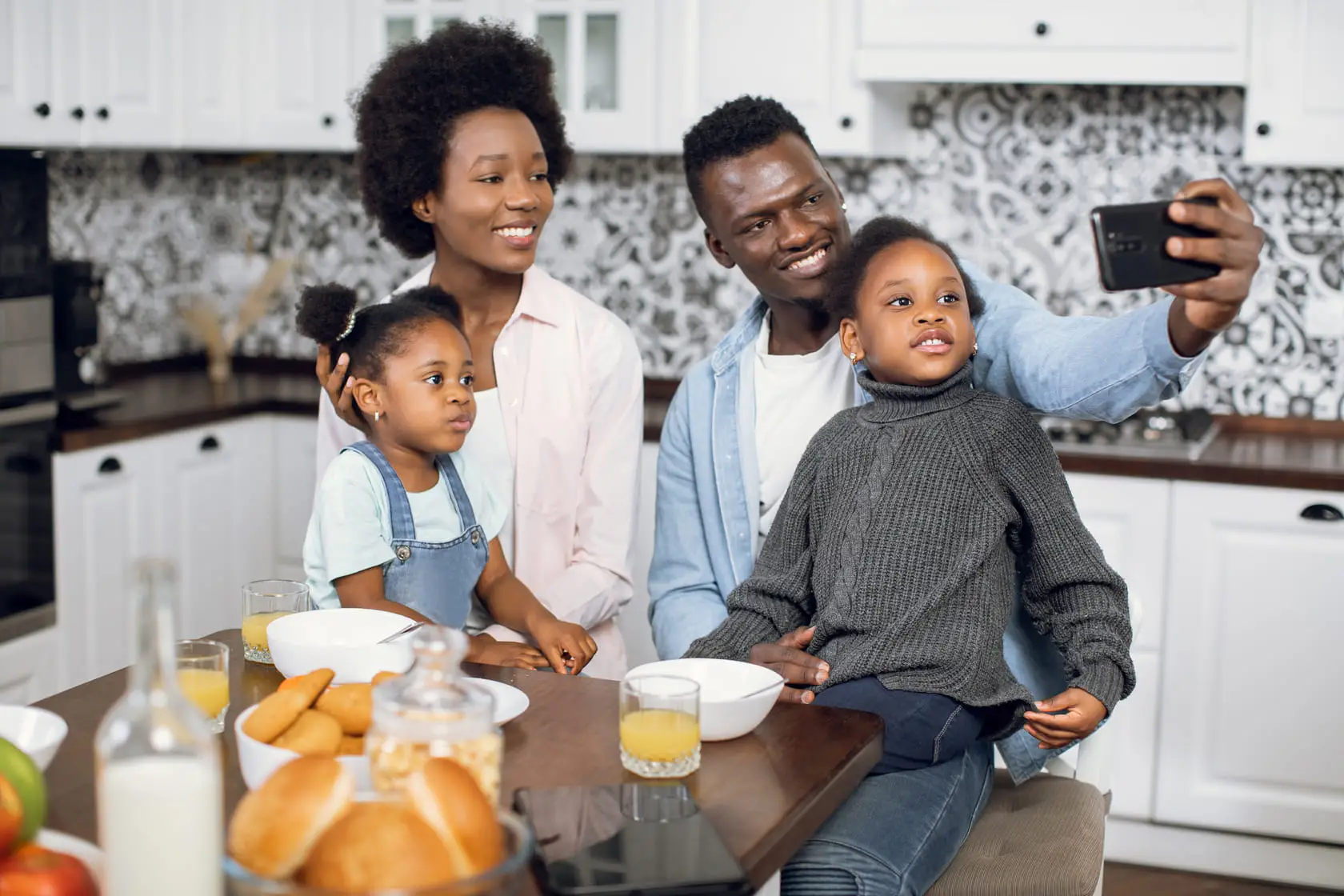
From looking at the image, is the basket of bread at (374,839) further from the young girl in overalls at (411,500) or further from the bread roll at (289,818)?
the young girl in overalls at (411,500)

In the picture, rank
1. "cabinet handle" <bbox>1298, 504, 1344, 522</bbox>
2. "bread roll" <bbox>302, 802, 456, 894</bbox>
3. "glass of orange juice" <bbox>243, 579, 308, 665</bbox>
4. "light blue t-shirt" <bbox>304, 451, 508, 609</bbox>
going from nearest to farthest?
"bread roll" <bbox>302, 802, 456, 894</bbox>, "glass of orange juice" <bbox>243, 579, 308, 665</bbox>, "light blue t-shirt" <bbox>304, 451, 508, 609</bbox>, "cabinet handle" <bbox>1298, 504, 1344, 522</bbox>

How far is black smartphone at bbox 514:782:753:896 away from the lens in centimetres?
103

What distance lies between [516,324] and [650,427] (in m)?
1.05

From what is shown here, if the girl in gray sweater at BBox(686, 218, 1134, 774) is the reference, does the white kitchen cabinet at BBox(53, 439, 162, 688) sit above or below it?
below

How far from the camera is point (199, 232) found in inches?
164

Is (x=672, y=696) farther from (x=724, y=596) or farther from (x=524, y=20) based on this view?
(x=524, y=20)

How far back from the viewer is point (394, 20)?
11.6 ft

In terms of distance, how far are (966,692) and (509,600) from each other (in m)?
0.64

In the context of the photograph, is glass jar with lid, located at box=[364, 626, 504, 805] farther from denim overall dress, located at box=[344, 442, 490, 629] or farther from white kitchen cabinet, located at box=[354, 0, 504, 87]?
white kitchen cabinet, located at box=[354, 0, 504, 87]

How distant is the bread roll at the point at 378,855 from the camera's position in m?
0.84

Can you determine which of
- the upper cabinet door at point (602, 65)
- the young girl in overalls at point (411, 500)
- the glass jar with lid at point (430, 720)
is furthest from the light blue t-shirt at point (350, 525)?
the upper cabinet door at point (602, 65)

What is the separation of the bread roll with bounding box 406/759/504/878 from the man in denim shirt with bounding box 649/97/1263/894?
2.41 ft

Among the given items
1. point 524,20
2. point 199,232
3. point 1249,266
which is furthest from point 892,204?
point 1249,266

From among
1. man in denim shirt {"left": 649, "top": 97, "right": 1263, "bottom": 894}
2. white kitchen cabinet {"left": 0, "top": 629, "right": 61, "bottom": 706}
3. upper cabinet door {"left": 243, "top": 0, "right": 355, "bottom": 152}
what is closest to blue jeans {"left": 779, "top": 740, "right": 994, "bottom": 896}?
man in denim shirt {"left": 649, "top": 97, "right": 1263, "bottom": 894}
